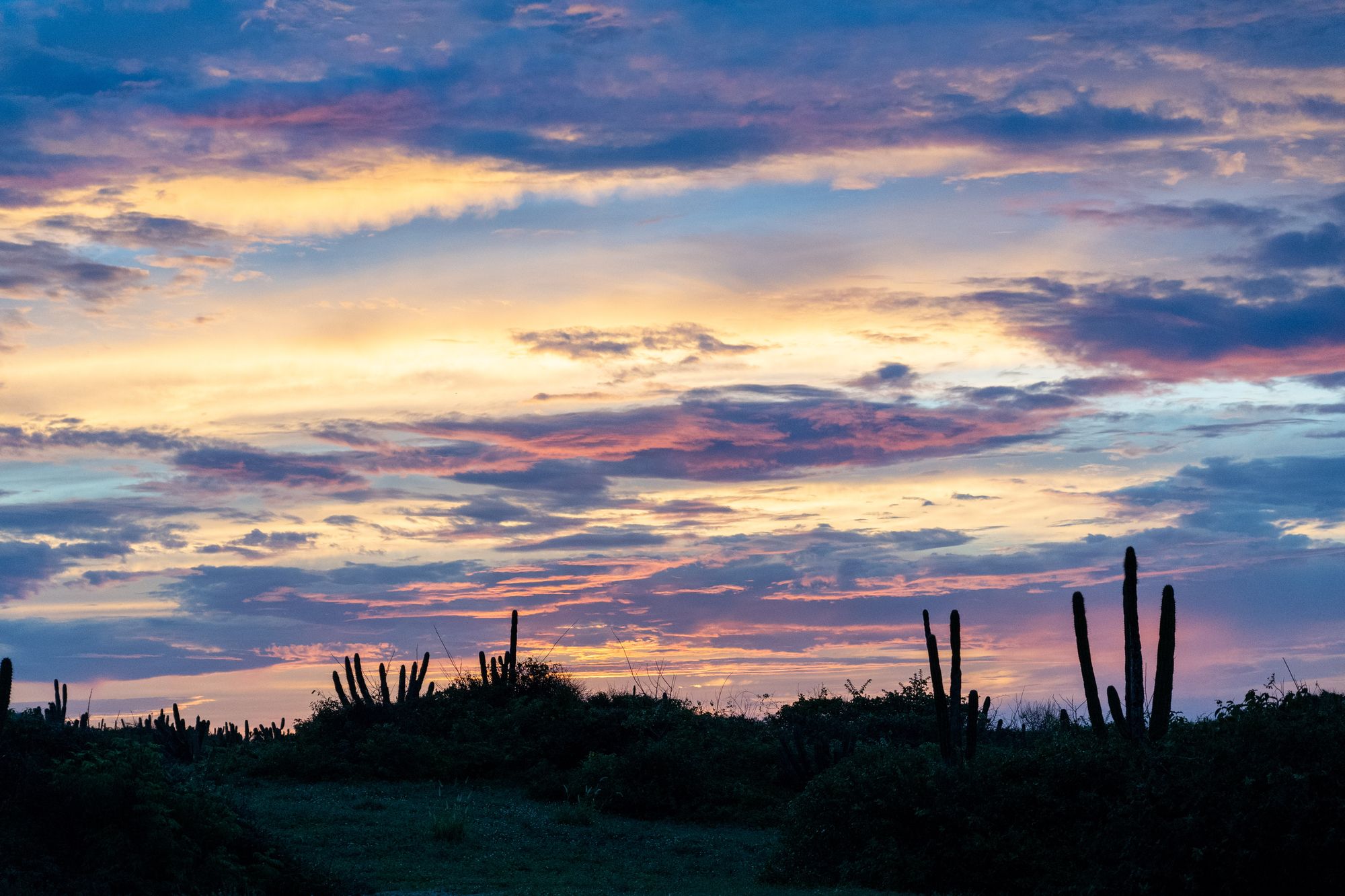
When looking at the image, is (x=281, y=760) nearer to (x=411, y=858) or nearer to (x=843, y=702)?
(x=411, y=858)

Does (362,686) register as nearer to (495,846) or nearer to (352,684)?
(352,684)

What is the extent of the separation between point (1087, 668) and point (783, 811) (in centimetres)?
986

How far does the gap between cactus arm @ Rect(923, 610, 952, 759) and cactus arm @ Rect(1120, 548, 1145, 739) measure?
342 cm

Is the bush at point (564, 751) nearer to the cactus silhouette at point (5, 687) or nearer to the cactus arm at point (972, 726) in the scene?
the cactus arm at point (972, 726)

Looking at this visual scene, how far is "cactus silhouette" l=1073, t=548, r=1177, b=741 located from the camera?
71.0 feet

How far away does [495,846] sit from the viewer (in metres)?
24.2

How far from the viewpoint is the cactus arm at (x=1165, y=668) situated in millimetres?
21484

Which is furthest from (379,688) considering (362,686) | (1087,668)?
(1087,668)

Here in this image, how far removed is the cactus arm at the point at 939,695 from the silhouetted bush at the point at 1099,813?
593 mm

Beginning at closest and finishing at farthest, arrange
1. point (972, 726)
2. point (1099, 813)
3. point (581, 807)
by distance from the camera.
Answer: point (1099, 813) → point (972, 726) → point (581, 807)

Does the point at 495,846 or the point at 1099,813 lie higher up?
the point at 1099,813

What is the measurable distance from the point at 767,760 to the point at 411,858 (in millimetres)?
15037

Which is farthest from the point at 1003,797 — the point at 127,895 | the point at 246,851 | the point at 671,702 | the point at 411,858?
the point at 671,702

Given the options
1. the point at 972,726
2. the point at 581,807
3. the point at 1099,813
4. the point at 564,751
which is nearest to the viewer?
the point at 1099,813
